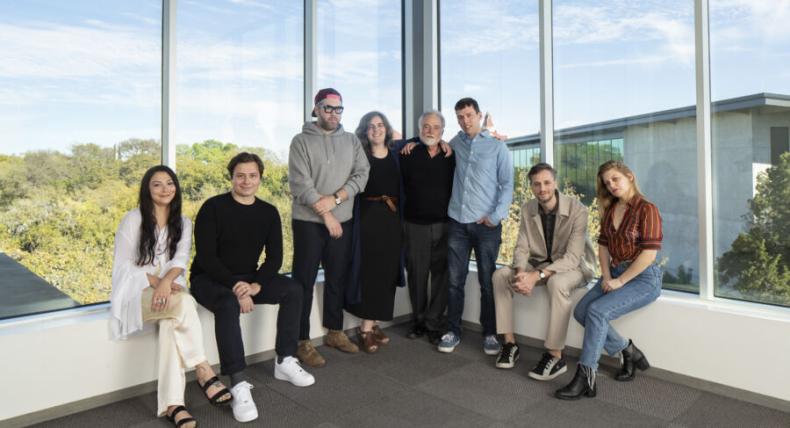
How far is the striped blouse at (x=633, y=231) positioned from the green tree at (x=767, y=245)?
0.48 meters

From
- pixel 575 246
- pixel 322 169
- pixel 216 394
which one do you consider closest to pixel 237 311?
pixel 216 394

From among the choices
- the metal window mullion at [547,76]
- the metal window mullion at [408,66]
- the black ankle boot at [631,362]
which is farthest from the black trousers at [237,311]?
the metal window mullion at [408,66]

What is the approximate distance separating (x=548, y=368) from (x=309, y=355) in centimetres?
139

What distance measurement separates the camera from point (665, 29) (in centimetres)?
304

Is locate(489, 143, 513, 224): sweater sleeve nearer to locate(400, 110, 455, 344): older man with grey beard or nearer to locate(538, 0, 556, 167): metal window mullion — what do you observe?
locate(400, 110, 455, 344): older man with grey beard

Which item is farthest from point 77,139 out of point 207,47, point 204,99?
A: point 207,47

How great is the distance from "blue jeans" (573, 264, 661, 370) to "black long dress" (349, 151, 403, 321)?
1224 millimetres

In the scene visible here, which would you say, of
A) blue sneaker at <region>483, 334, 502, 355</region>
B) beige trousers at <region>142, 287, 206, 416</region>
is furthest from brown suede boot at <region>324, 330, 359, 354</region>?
beige trousers at <region>142, 287, 206, 416</region>

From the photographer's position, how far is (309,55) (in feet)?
12.6

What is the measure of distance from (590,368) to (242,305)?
181cm

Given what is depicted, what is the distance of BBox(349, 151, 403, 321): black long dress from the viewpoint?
337 centimetres

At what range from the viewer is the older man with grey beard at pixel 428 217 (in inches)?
135

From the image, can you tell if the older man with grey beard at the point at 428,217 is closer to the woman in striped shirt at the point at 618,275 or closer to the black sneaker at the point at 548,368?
the black sneaker at the point at 548,368

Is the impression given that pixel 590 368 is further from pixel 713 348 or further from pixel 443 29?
pixel 443 29
